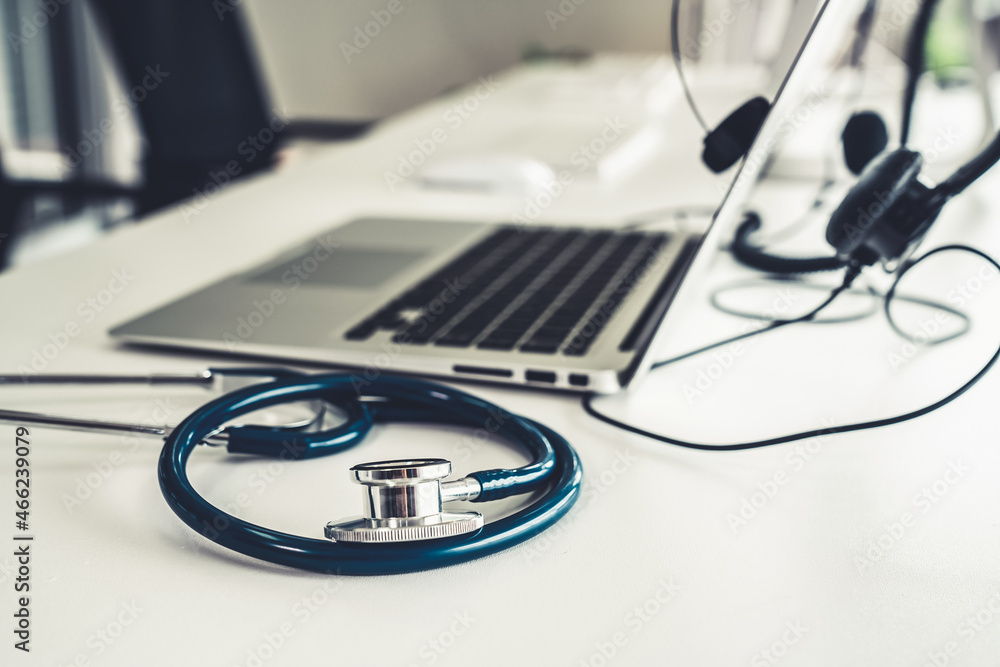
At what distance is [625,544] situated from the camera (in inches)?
17.5

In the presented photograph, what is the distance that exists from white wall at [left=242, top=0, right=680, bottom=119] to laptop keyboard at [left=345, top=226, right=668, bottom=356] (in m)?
2.60

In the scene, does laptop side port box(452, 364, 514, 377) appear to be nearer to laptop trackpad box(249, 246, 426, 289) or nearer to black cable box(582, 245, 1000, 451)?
black cable box(582, 245, 1000, 451)

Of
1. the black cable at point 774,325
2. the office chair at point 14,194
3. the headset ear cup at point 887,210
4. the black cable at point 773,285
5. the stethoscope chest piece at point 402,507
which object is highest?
the headset ear cup at point 887,210

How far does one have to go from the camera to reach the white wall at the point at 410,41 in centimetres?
340

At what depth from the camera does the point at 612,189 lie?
4.07 feet

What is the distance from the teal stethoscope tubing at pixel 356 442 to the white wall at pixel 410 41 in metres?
3.01

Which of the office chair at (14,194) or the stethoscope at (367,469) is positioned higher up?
the stethoscope at (367,469)

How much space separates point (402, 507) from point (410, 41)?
362cm

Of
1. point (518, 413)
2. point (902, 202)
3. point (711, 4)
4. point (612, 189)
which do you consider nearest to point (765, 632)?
point (518, 413)

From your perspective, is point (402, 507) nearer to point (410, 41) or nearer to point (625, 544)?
point (625, 544)

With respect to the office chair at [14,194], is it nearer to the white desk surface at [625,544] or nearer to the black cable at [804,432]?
the white desk surface at [625,544]

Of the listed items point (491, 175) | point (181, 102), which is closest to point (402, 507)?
point (491, 175)

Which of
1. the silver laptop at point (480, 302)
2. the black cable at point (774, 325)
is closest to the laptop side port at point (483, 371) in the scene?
the silver laptop at point (480, 302)

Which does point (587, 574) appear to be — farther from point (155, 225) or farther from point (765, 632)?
point (155, 225)
